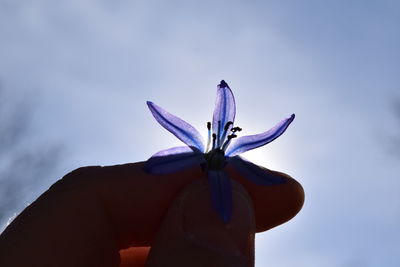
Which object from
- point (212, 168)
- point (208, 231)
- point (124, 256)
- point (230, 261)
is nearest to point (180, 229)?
point (208, 231)

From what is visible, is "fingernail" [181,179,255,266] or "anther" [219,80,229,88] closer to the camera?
"fingernail" [181,179,255,266]

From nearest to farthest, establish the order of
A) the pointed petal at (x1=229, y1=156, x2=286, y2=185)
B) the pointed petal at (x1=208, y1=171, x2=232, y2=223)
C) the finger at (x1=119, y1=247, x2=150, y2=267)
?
the pointed petal at (x1=208, y1=171, x2=232, y2=223) < the pointed petal at (x1=229, y1=156, x2=286, y2=185) < the finger at (x1=119, y1=247, x2=150, y2=267)

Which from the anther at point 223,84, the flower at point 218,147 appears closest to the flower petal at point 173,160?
the flower at point 218,147

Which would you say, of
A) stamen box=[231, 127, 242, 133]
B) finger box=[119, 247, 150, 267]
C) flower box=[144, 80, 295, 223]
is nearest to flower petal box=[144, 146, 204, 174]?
flower box=[144, 80, 295, 223]

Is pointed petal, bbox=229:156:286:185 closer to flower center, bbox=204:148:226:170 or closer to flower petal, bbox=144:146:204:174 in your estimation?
flower center, bbox=204:148:226:170

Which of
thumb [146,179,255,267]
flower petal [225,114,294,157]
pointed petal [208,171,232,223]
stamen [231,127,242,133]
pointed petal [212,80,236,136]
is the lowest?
thumb [146,179,255,267]

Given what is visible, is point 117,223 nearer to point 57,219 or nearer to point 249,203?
point 57,219
